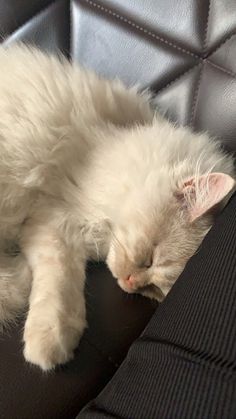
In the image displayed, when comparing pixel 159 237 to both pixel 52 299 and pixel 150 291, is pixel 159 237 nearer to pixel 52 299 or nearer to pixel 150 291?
pixel 150 291

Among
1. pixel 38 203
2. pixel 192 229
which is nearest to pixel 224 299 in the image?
pixel 192 229

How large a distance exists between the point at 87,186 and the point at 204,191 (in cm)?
33

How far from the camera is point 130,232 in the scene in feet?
4.09

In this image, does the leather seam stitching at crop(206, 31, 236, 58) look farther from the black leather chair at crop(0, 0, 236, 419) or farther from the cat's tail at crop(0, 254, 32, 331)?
the cat's tail at crop(0, 254, 32, 331)

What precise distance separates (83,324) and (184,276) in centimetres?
24

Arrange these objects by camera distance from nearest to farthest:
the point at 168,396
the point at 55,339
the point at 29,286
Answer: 1. the point at 168,396
2. the point at 55,339
3. the point at 29,286

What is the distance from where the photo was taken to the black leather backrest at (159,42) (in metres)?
1.42

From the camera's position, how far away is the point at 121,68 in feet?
5.16

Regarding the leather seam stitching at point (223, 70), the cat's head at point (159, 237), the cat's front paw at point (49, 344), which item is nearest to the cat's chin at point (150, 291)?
the cat's head at point (159, 237)

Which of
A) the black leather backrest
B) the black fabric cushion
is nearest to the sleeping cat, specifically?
the black leather backrest

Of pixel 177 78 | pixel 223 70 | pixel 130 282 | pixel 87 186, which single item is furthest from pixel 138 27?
pixel 130 282

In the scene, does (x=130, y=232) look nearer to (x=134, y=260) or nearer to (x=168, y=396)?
(x=134, y=260)

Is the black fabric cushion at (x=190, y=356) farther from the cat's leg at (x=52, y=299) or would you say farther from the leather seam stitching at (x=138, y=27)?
the leather seam stitching at (x=138, y=27)

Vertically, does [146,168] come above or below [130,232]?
above
